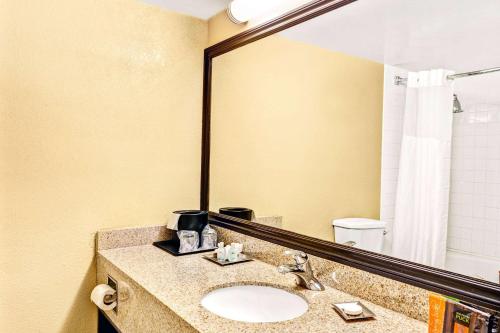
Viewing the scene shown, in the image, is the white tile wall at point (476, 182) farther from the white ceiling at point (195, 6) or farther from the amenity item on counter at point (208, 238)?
the white ceiling at point (195, 6)

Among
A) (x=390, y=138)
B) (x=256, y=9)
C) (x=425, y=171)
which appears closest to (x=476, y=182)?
(x=425, y=171)

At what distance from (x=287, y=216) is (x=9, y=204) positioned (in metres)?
1.15

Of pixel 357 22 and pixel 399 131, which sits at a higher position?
pixel 357 22

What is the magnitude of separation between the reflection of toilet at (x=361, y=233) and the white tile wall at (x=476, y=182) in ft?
0.70

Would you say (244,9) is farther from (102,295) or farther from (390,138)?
(102,295)

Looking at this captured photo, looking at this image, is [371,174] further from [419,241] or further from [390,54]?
[390,54]

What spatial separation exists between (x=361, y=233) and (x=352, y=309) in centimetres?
31

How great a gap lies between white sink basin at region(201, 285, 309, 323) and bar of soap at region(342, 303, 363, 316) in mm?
167

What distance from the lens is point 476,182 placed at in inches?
41.1

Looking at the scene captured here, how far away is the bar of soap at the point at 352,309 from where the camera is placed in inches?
40.7

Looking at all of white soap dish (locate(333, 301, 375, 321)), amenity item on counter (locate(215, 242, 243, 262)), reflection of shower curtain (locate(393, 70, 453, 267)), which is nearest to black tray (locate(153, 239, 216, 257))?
amenity item on counter (locate(215, 242, 243, 262))

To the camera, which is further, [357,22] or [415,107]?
[357,22]

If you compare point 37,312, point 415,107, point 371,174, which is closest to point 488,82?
point 415,107

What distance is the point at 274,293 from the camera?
51.8 inches
